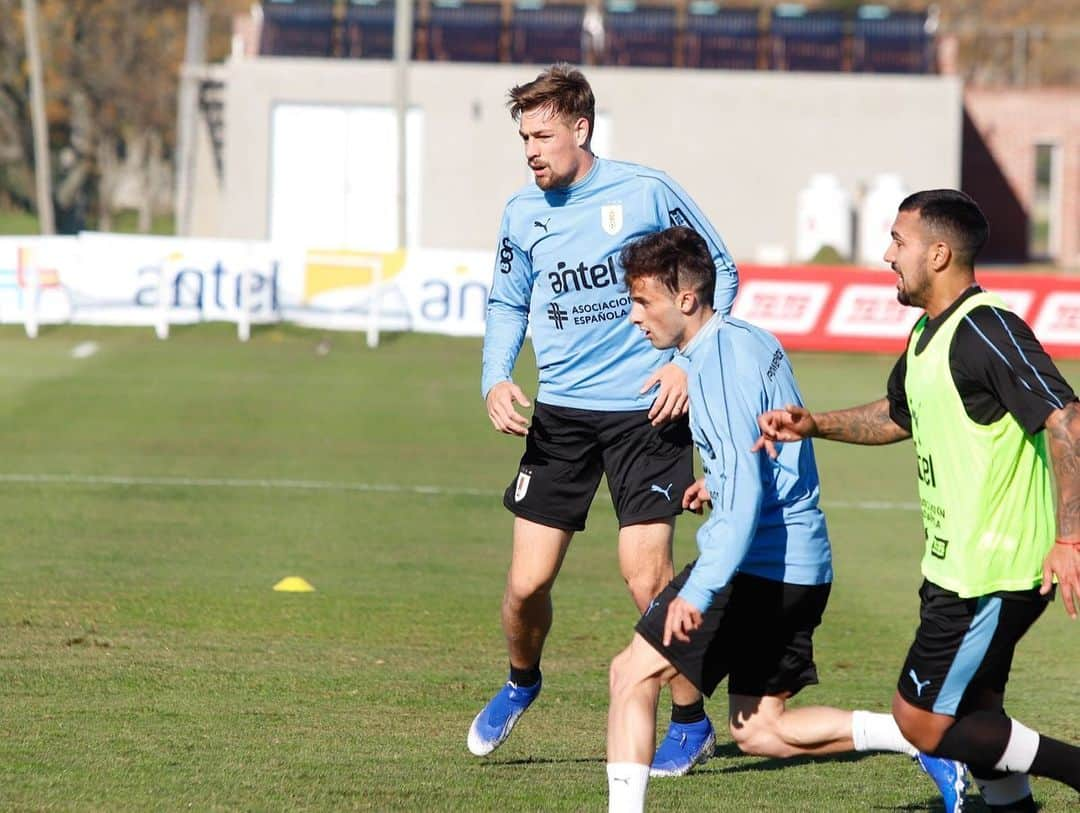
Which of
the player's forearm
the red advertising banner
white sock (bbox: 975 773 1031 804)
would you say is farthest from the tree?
white sock (bbox: 975 773 1031 804)

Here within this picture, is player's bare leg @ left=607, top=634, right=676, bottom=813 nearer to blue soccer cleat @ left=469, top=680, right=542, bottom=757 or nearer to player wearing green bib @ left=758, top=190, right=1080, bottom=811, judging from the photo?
player wearing green bib @ left=758, top=190, right=1080, bottom=811

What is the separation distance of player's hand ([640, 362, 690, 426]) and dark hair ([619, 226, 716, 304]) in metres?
0.90

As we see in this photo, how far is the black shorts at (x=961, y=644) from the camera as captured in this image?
15.9ft

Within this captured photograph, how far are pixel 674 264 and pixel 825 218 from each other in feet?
128

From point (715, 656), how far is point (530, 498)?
1.46 m

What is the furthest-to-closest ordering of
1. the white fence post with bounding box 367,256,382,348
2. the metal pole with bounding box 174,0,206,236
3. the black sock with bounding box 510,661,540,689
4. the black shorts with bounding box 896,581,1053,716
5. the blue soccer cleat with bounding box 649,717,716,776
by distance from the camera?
the metal pole with bounding box 174,0,206,236
the white fence post with bounding box 367,256,382,348
the black sock with bounding box 510,661,540,689
the blue soccer cleat with bounding box 649,717,716,776
the black shorts with bounding box 896,581,1053,716

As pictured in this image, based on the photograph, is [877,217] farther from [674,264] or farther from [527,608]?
[674,264]

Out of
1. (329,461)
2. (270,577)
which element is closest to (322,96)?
(329,461)

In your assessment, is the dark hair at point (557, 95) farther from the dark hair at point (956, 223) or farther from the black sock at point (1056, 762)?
the black sock at point (1056, 762)

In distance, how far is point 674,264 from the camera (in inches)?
199

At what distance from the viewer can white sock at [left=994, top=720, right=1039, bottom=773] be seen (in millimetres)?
5031

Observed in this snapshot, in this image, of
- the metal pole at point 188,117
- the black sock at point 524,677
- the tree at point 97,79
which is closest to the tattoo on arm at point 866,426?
the black sock at point 524,677

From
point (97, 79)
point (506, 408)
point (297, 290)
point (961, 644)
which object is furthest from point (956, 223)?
point (97, 79)

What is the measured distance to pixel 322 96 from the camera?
45.7 m
